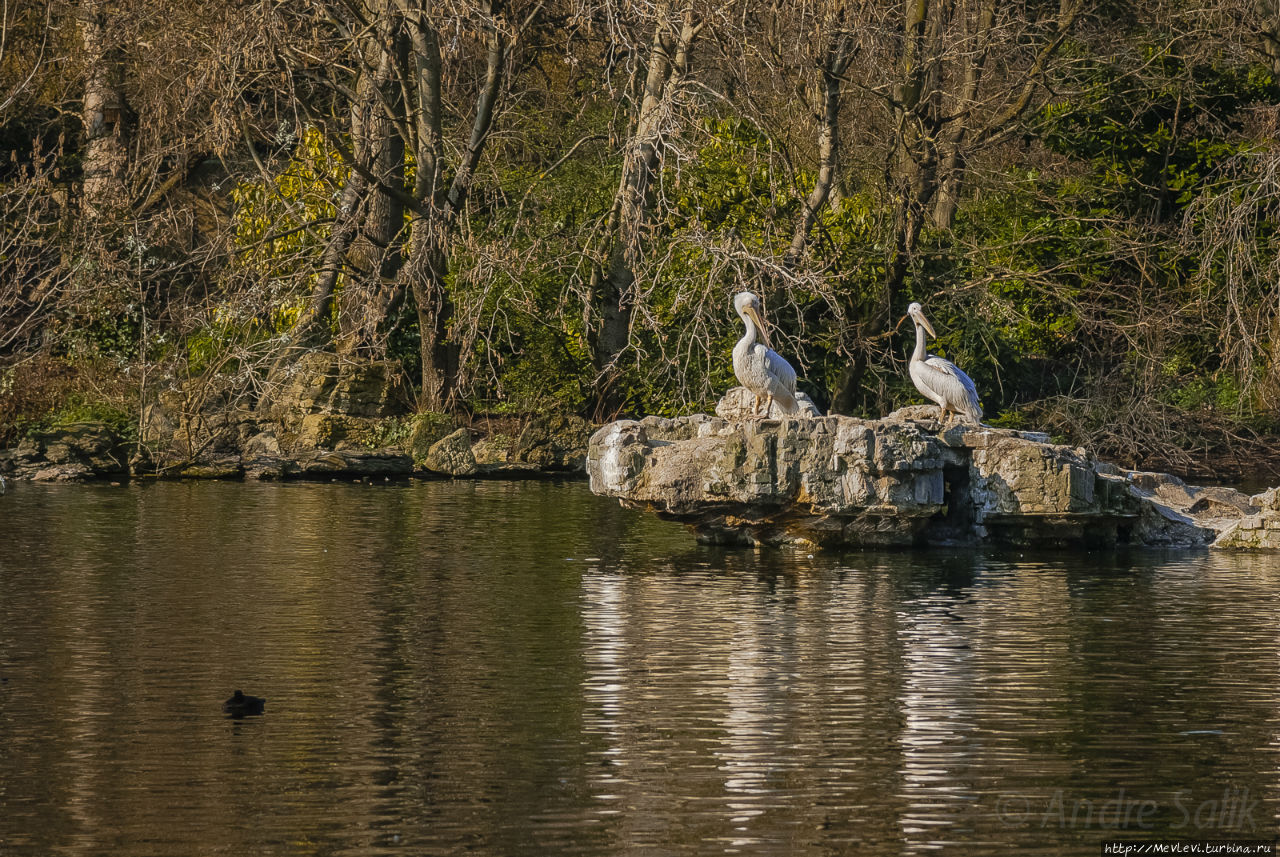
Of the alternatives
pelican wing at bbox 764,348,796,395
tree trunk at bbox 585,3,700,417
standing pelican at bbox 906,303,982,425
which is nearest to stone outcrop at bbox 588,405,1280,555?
standing pelican at bbox 906,303,982,425

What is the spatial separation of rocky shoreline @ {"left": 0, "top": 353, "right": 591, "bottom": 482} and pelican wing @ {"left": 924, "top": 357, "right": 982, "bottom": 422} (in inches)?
349

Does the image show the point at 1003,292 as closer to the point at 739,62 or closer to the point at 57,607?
the point at 739,62

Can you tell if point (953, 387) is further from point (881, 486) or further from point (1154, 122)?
point (1154, 122)

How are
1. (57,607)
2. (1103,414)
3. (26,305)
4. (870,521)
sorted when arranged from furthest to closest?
(26,305)
(1103,414)
(870,521)
(57,607)

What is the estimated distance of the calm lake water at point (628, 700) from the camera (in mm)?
6758

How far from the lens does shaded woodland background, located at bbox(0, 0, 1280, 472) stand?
22641 mm

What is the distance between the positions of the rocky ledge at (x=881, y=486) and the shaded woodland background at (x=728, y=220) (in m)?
6.20

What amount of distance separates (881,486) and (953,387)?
183 cm

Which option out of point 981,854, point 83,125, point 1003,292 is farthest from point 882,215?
point 981,854

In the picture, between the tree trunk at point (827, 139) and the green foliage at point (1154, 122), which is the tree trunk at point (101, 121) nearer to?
the tree trunk at point (827, 139)

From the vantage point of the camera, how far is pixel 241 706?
8.48 m

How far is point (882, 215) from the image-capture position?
2398cm

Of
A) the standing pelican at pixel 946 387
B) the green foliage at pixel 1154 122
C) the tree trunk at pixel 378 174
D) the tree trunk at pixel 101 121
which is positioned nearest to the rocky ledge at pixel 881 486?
the standing pelican at pixel 946 387

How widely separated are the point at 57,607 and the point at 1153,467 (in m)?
16.1
